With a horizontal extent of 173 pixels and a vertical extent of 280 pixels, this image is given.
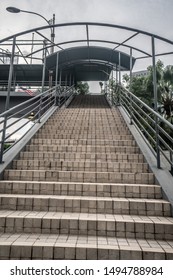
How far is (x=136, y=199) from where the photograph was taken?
3191 mm

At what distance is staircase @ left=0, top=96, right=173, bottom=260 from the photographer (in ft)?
7.51

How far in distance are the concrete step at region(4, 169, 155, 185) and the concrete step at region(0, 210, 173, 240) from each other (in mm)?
910

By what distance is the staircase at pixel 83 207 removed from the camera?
229 cm

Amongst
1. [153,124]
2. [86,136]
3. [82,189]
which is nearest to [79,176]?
[82,189]

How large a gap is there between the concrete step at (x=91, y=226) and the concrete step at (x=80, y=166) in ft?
4.20

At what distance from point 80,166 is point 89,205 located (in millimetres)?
1113

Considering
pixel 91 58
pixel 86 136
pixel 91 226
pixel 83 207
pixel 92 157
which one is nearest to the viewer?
pixel 91 226

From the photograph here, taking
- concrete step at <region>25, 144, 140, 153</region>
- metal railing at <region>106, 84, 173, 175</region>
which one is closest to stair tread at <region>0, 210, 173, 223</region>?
metal railing at <region>106, 84, 173, 175</region>

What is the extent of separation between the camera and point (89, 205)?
3.06 metres

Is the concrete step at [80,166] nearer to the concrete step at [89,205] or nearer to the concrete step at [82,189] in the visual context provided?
the concrete step at [82,189]

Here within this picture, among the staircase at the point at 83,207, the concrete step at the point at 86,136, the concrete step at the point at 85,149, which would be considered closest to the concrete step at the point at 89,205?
the staircase at the point at 83,207

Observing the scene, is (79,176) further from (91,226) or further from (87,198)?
(91,226)

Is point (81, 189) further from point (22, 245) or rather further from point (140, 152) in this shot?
point (140, 152)
